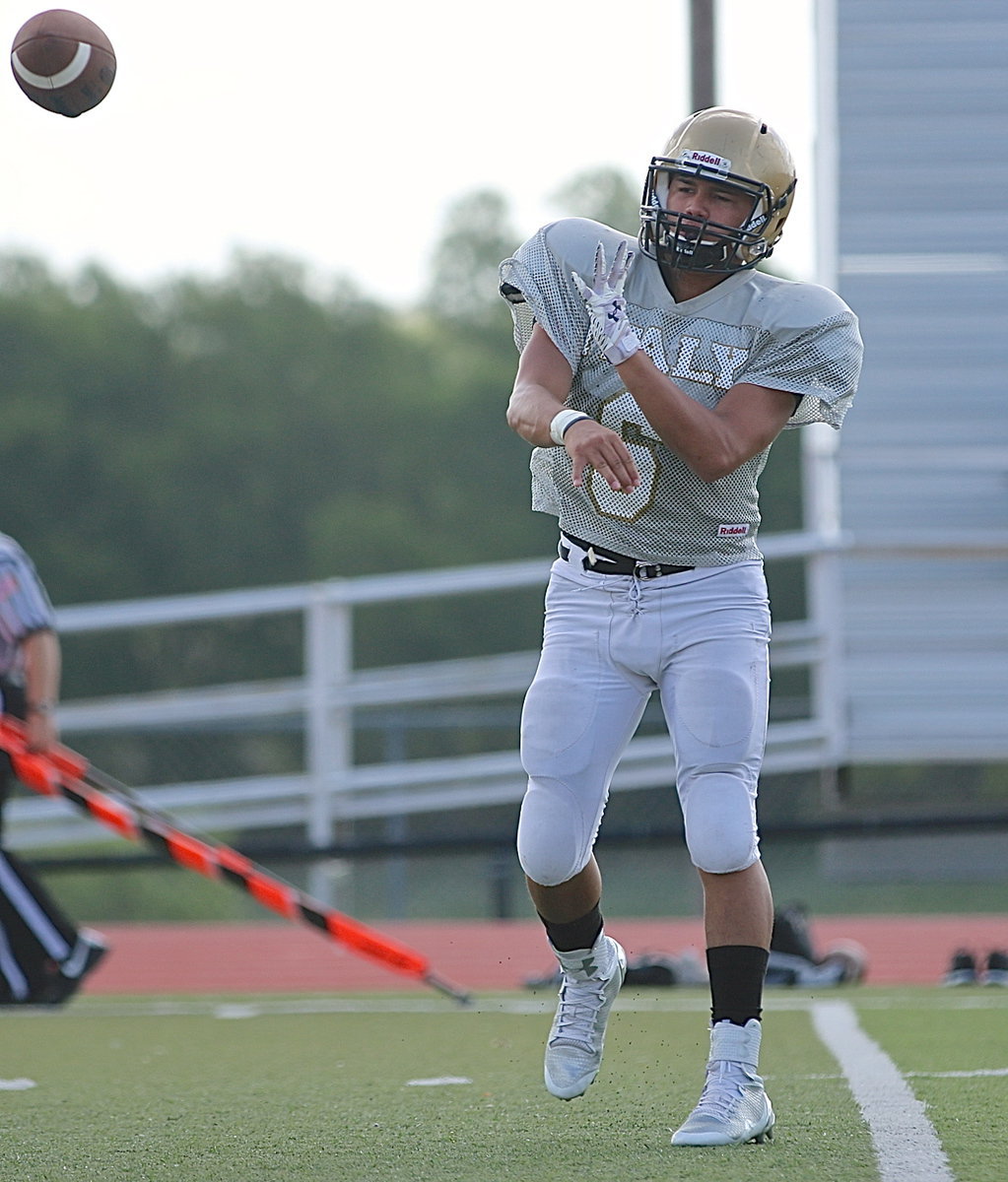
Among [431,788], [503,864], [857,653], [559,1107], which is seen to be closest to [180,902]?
[431,788]

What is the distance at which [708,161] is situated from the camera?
349 centimetres

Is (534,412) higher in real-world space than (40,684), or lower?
higher

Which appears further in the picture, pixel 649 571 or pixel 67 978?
pixel 67 978

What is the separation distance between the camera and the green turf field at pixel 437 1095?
2.96 m

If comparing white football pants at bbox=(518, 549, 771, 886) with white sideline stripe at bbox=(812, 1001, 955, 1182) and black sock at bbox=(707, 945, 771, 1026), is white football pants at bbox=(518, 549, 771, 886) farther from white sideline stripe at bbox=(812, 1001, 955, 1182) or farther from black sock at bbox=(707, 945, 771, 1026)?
white sideline stripe at bbox=(812, 1001, 955, 1182)

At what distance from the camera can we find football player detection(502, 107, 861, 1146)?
336 centimetres

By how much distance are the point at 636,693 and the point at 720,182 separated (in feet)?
2.96

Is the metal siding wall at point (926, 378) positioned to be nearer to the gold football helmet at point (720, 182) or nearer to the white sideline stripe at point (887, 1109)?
the white sideline stripe at point (887, 1109)

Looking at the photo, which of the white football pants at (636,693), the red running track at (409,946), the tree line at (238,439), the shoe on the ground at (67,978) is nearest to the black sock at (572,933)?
the white football pants at (636,693)

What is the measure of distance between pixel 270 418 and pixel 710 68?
3895cm

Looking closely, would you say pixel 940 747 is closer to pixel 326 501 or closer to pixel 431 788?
pixel 431 788

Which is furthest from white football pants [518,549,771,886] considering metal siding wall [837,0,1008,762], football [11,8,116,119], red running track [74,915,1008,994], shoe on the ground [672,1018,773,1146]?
metal siding wall [837,0,1008,762]

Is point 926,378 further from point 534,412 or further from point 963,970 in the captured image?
point 534,412

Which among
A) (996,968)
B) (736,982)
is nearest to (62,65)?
(736,982)
